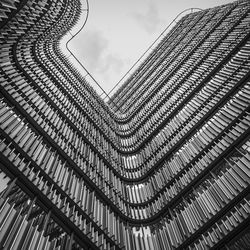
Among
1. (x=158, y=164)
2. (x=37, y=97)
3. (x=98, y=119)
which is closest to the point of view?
(x=37, y=97)

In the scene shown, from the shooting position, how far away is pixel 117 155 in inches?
895

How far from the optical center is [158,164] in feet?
64.6

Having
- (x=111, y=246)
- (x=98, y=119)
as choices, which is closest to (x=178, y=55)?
(x=98, y=119)

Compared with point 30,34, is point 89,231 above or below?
below

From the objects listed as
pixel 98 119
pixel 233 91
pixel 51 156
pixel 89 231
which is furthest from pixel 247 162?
pixel 98 119

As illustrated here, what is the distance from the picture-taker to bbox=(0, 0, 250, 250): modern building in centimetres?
1132

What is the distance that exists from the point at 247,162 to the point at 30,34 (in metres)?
16.9

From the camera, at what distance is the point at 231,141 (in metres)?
15.1

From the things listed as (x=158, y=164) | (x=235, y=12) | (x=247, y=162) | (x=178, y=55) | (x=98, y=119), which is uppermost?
(x=235, y=12)

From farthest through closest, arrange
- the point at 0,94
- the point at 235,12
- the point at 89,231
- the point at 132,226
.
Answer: the point at 235,12, the point at 132,226, the point at 0,94, the point at 89,231

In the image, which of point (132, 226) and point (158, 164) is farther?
point (158, 164)

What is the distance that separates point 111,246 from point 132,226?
3.12 metres

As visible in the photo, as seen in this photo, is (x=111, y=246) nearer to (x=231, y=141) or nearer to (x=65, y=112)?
(x=231, y=141)

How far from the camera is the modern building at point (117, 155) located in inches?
446
